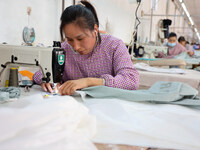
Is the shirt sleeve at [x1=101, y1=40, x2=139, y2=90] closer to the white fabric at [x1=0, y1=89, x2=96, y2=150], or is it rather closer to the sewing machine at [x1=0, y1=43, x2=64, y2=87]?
the sewing machine at [x1=0, y1=43, x2=64, y2=87]

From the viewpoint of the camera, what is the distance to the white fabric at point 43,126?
429 millimetres

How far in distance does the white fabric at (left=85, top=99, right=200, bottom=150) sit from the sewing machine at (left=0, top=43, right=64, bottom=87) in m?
0.36

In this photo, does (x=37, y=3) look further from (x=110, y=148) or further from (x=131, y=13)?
(x=131, y=13)

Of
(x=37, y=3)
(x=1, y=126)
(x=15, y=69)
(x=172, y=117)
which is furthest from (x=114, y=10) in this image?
(x=1, y=126)

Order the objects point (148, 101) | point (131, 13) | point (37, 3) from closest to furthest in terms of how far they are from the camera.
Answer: point (148, 101)
point (37, 3)
point (131, 13)

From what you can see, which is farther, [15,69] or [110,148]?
[15,69]

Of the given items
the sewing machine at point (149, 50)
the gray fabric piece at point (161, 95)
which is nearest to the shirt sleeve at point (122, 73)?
the gray fabric piece at point (161, 95)

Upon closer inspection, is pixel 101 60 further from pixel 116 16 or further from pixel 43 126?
pixel 116 16

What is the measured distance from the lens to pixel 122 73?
122 centimetres

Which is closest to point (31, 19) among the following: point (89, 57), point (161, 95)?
point (89, 57)

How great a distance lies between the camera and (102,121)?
65cm

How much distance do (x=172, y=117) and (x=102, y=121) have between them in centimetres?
24

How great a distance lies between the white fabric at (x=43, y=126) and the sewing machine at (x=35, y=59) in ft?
1.83

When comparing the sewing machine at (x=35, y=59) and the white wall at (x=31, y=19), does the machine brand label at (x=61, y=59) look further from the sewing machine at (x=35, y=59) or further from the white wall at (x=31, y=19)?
the white wall at (x=31, y=19)
